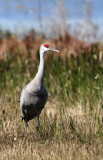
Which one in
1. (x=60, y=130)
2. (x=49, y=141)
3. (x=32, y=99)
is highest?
(x=32, y=99)

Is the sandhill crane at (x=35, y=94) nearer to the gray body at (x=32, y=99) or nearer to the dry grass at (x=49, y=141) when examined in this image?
the gray body at (x=32, y=99)

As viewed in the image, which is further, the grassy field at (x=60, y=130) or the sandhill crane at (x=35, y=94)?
the sandhill crane at (x=35, y=94)

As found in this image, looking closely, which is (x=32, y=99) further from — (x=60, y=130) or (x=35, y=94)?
(x=60, y=130)

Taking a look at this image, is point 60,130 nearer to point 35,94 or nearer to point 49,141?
point 49,141

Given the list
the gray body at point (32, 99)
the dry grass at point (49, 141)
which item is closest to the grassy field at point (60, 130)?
the dry grass at point (49, 141)

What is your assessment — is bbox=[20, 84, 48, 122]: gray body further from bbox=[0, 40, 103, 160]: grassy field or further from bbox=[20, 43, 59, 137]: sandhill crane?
bbox=[0, 40, 103, 160]: grassy field

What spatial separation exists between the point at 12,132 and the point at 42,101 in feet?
2.08

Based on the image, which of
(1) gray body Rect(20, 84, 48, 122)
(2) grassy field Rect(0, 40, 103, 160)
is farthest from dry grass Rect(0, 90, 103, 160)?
(1) gray body Rect(20, 84, 48, 122)

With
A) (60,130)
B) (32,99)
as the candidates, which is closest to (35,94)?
(32,99)

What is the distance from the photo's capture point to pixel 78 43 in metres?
10.3

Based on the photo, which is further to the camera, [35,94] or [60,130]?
[60,130]

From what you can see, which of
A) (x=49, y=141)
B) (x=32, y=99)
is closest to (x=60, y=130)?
(x=49, y=141)

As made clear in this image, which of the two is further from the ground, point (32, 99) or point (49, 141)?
point (32, 99)

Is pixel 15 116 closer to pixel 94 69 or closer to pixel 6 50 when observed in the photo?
pixel 94 69
